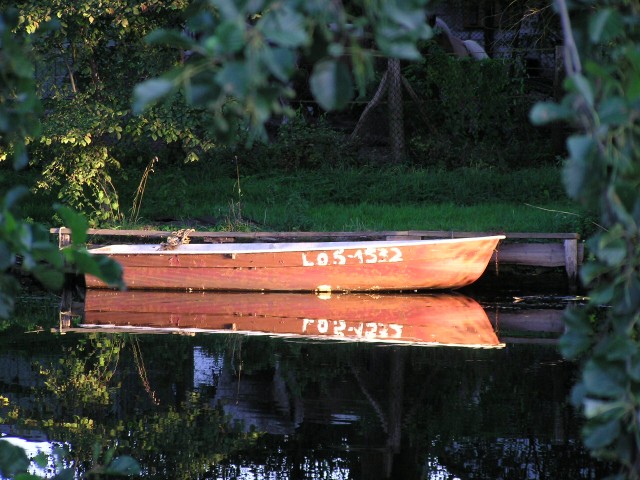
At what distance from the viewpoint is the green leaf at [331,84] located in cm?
202

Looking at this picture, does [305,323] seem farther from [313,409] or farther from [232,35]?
[232,35]

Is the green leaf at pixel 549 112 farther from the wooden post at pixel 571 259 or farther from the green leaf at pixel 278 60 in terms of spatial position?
the wooden post at pixel 571 259

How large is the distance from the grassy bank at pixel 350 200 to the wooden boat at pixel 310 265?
4.68 feet

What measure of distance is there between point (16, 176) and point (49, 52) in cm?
451

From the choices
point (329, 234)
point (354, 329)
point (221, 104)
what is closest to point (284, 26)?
point (221, 104)

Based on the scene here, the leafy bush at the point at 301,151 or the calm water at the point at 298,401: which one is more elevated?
the leafy bush at the point at 301,151

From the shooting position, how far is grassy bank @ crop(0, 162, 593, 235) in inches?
594

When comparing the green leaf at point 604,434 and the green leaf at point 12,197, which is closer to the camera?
Result: the green leaf at point 604,434

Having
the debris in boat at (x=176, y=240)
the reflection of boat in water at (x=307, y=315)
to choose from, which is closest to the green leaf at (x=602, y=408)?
the reflection of boat in water at (x=307, y=315)

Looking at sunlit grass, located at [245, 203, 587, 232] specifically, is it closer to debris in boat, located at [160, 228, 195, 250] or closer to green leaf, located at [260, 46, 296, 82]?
debris in boat, located at [160, 228, 195, 250]

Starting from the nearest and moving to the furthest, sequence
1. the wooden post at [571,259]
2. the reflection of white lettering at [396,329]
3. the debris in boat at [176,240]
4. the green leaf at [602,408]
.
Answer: the green leaf at [602,408] → the reflection of white lettering at [396,329] → the wooden post at [571,259] → the debris in boat at [176,240]

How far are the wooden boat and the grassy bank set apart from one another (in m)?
1.43

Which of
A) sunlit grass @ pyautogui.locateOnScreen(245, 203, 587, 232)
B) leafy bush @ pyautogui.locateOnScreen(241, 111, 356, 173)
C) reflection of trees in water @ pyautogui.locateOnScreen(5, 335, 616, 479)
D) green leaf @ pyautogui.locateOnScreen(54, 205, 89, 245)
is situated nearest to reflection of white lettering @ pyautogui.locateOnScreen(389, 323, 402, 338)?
reflection of trees in water @ pyautogui.locateOnScreen(5, 335, 616, 479)

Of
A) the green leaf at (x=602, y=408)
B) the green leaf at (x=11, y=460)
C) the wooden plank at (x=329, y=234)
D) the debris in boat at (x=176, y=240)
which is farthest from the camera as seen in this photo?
the debris in boat at (x=176, y=240)
